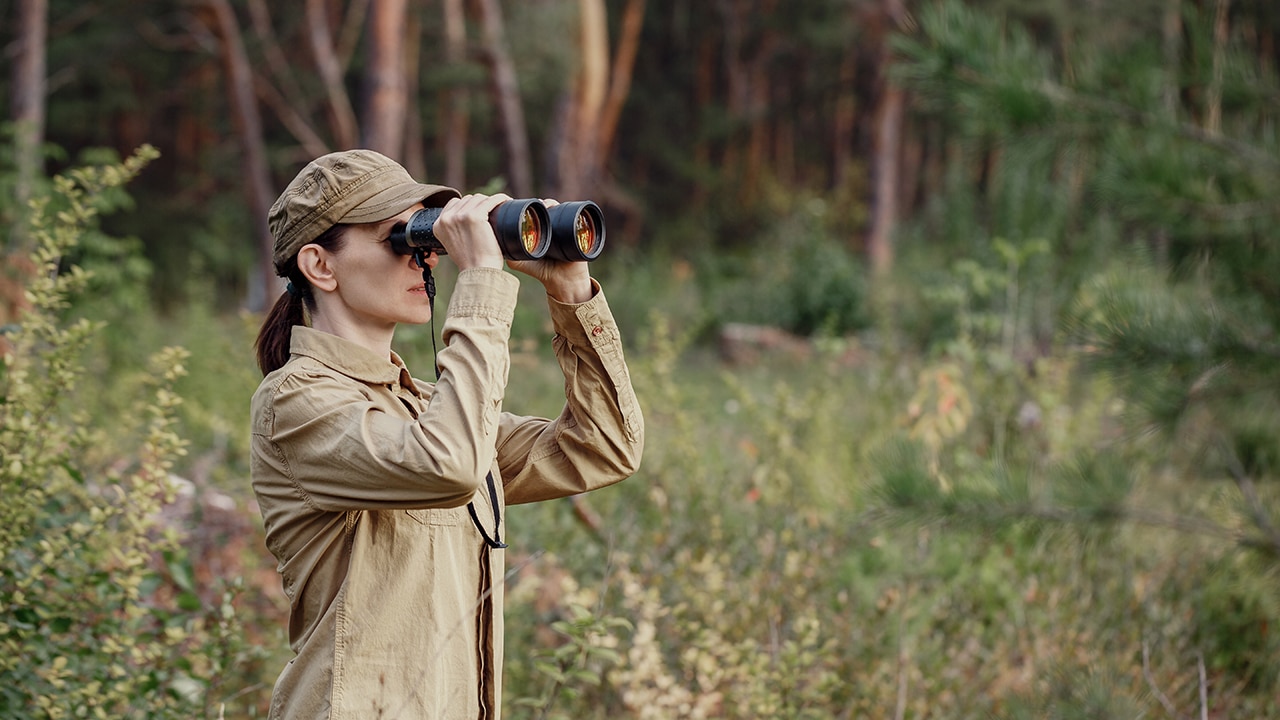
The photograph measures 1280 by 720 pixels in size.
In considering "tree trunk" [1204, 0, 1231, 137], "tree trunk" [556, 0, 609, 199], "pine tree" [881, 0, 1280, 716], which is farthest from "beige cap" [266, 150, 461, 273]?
"tree trunk" [556, 0, 609, 199]

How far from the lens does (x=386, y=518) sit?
183 centimetres

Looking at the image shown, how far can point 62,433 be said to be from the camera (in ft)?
8.80

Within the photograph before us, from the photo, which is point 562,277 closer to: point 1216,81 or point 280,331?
point 280,331

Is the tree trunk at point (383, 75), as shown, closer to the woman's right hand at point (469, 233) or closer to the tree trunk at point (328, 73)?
the tree trunk at point (328, 73)

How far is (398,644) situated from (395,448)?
32 centimetres

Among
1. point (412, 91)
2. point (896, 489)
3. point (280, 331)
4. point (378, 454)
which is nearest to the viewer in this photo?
point (378, 454)

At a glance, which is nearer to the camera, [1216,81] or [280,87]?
[1216,81]

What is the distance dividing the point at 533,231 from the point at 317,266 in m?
0.35

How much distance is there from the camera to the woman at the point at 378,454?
1717mm

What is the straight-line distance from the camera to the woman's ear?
6.24ft

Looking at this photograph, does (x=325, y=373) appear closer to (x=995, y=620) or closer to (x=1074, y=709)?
(x=1074, y=709)

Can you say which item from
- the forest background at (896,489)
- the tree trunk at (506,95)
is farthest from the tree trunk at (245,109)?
the forest background at (896,489)

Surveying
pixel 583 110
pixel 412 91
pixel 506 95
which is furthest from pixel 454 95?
pixel 583 110

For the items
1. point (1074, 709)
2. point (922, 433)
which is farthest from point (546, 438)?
point (922, 433)
